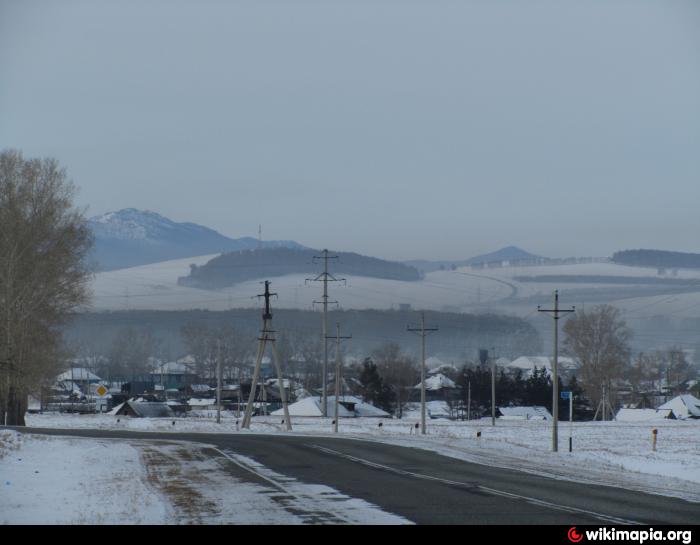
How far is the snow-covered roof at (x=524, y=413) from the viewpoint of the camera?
119 m

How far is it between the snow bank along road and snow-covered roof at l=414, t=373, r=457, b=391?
137 metres

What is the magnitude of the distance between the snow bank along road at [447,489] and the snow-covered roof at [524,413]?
3344 inches

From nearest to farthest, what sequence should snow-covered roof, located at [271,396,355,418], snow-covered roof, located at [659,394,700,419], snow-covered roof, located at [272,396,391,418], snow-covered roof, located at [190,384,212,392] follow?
snow-covered roof, located at [271,396,355,418]
snow-covered roof, located at [272,396,391,418]
snow-covered roof, located at [659,394,700,419]
snow-covered roof, located at [190,384,212,392]

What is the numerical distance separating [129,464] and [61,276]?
2575cm

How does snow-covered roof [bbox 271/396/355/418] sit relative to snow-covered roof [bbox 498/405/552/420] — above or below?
above

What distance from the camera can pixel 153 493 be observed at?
21.6 meters

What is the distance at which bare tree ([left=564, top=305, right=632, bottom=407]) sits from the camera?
130 m

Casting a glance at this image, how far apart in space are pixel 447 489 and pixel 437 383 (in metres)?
159

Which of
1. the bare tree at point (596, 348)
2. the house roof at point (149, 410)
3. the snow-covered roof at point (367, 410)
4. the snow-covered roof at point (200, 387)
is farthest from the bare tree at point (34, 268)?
the snow-covered roof at point (200, 387)

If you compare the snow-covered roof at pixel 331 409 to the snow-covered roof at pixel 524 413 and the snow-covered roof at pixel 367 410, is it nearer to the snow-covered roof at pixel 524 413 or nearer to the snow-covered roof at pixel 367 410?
the snow-covered roof at pixel 367 410

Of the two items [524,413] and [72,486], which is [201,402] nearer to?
[524,413]

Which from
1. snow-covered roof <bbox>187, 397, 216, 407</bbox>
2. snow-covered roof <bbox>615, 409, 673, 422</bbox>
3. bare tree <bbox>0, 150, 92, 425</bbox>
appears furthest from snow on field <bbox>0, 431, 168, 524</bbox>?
snow-covered roof <bbox>187, 397, 216, 407</bbox>

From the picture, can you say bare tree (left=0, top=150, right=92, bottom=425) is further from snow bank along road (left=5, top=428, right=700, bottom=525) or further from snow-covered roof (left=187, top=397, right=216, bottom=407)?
snow-covered roof (left=187, top=397, right=216, bottom=407)
